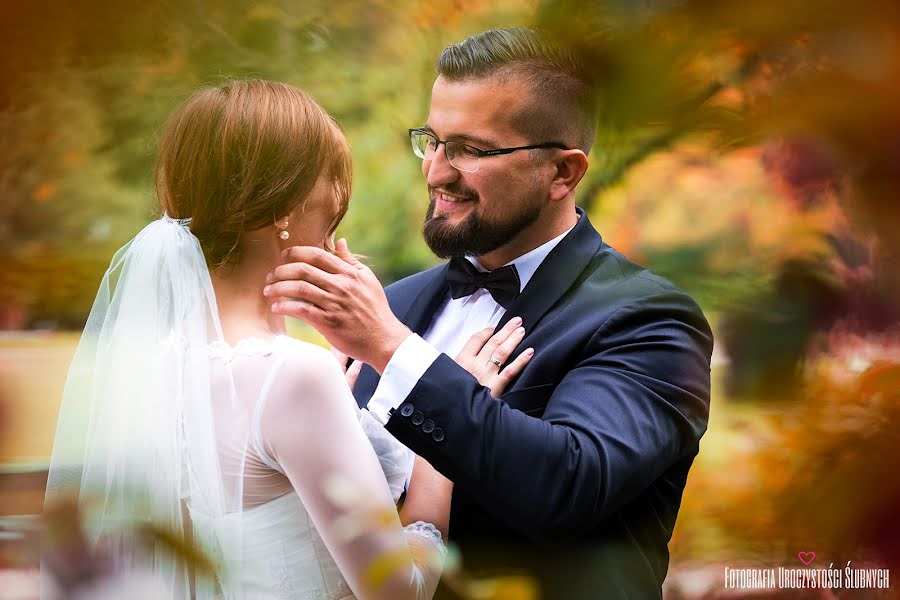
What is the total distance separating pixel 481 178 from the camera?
2650 mm

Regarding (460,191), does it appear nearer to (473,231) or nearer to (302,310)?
(473,231)

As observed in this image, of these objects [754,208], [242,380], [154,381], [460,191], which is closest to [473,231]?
[460,191]

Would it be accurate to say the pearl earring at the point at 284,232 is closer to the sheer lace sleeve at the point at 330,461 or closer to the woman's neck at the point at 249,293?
the woman's neck at the point at 249,293

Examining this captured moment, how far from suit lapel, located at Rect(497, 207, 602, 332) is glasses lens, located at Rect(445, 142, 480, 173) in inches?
14.5

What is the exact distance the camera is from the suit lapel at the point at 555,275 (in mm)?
2463

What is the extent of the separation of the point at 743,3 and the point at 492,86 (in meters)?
2.06

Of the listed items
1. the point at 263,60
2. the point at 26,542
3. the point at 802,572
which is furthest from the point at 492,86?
the point at 26,542

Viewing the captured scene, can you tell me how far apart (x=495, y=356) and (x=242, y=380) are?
72cm

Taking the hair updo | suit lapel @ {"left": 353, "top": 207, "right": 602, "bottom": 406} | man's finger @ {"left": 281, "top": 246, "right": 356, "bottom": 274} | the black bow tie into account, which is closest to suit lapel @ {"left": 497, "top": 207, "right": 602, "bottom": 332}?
suit lapel @ {"left": 353, "top": 207, "right": 602, "bottom": 406}

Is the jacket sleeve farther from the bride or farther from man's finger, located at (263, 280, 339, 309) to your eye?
man's finger, located at (263, 280, 339, 309)

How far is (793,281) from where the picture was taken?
71cm

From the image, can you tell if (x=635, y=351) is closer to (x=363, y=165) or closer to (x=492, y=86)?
(x=492, y=86)

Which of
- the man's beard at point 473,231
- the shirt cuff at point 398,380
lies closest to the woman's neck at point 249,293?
the shirt cuff at point 398,380

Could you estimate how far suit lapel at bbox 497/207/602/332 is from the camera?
246 centimetres
